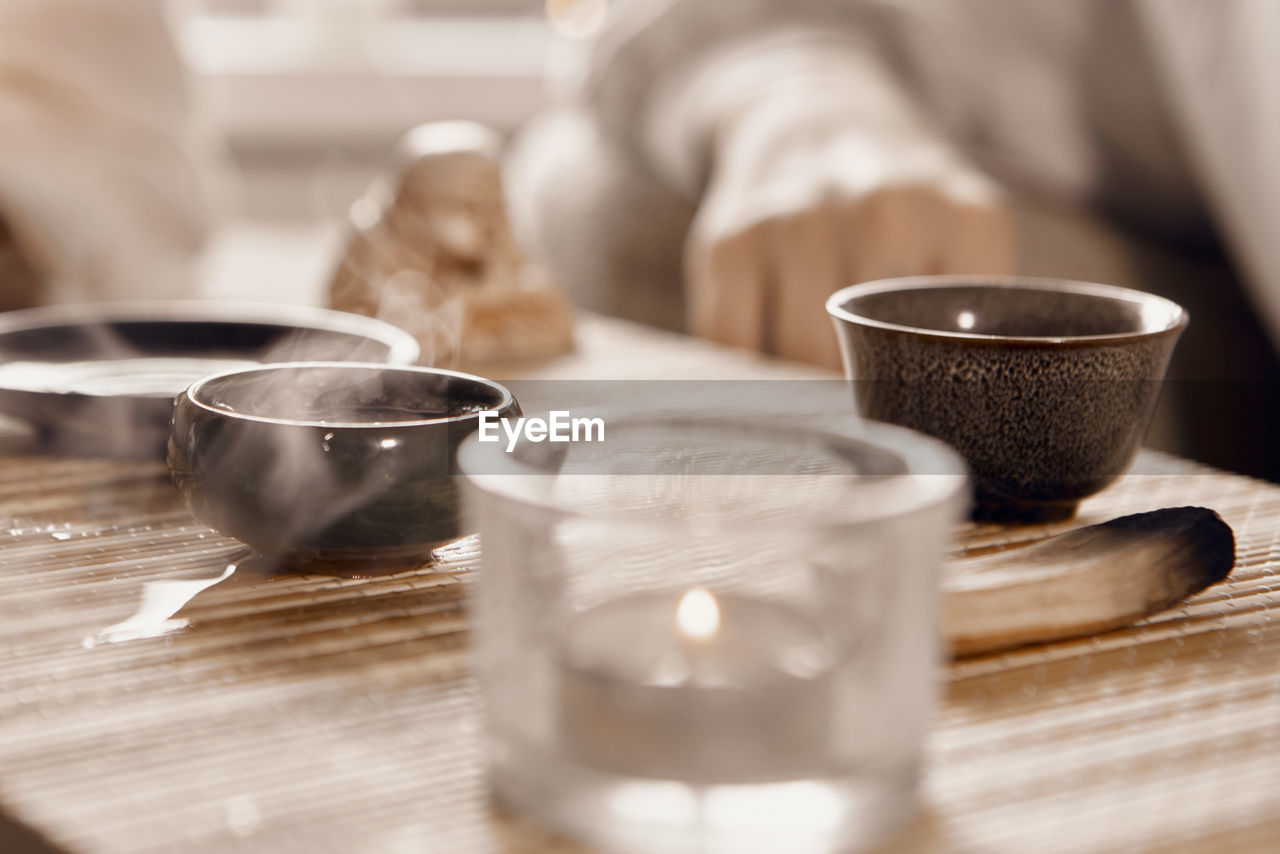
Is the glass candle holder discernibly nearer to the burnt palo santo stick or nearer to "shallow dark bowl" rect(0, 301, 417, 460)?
the burnt palo santo stick

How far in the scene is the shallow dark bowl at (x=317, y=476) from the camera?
0.33 metres

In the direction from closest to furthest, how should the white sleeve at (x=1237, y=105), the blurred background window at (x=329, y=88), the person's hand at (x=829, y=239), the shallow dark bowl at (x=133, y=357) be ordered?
the shallow dark bowl at (x=133, y=357), the person's hand at (x=829, y=239), the white sleeve at (x=1237, y=105), the blurred background window at (x=329, y=88)

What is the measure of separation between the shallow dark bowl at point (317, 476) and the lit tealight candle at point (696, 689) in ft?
0.37

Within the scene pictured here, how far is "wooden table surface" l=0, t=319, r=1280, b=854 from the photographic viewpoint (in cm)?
23

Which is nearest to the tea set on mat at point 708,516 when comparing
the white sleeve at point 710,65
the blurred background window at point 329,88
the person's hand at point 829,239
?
the person's hand at point 829,239

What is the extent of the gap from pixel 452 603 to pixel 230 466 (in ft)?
0.22

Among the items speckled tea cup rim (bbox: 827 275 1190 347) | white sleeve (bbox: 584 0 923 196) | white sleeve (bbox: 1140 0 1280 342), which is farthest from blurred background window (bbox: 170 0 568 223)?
speckled tea cup rim (bbox: 827 275 1190 347)

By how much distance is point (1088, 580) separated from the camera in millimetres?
316

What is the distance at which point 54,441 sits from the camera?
47 cm

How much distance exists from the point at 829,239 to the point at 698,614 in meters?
0.49

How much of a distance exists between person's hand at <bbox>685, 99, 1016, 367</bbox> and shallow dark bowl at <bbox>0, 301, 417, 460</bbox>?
242mm

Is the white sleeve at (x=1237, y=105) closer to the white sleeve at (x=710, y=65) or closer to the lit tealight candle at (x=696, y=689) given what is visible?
the white sleeve at (x=710, y=65)

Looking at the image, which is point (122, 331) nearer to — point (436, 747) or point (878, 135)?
point (436, 747)

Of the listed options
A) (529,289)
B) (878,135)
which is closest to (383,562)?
(529,289)
